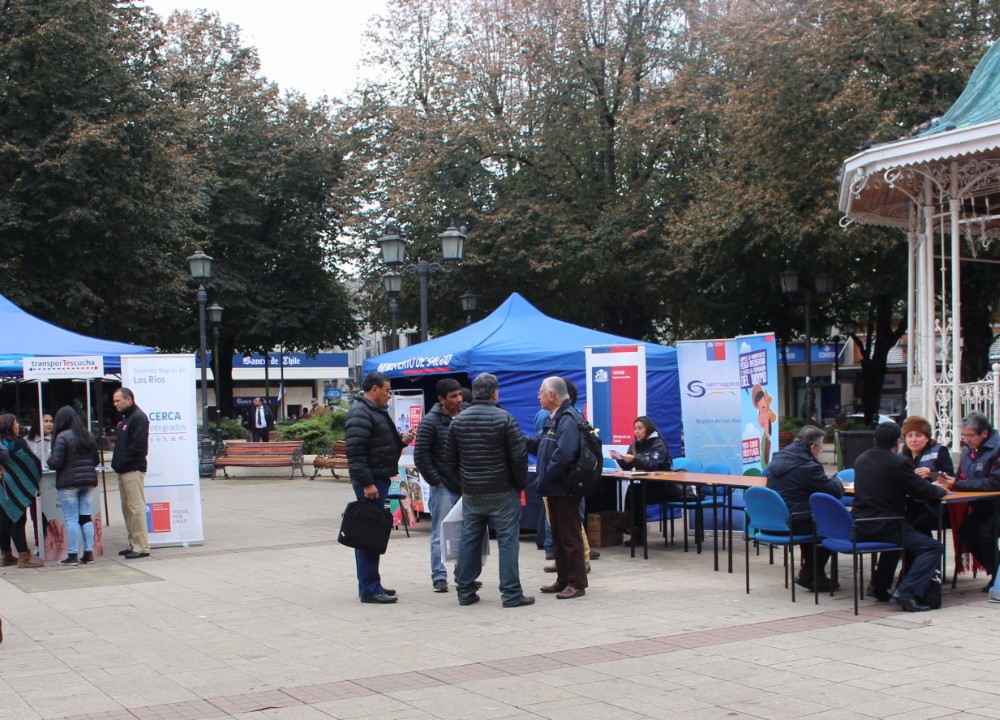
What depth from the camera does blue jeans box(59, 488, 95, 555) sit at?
39.3 ft

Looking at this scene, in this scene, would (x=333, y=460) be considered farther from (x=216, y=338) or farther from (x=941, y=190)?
(x=941, y=190)

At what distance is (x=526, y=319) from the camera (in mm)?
16016

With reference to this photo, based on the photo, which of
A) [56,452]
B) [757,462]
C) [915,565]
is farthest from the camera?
[757,462]

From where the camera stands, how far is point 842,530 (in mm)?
8523

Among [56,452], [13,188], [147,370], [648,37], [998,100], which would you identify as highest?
[648,37]

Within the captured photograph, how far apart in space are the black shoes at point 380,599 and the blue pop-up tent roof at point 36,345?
6.23 meters

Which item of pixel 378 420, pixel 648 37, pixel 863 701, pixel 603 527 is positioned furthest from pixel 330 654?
pixel 648 37

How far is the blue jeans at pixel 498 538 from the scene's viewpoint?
881cm

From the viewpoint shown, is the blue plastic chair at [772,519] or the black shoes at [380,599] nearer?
the blue plastic chair at [772,519]

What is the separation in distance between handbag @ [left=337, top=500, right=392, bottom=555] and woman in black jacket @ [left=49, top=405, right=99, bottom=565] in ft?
13.6

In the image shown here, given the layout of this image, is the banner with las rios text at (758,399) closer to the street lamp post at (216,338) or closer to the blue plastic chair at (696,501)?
the blue plastic chair at (696,501)

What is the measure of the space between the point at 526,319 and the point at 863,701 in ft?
34.6

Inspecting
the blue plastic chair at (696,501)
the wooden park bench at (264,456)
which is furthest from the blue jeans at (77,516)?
the wooden park bench at (264,456)

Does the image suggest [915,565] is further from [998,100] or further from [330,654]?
[998,100]
